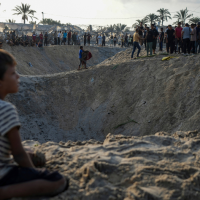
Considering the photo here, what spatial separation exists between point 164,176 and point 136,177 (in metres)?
0.34

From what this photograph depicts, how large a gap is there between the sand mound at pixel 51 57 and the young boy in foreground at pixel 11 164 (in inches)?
687

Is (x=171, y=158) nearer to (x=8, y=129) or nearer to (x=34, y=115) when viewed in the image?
(x=8, y=129)

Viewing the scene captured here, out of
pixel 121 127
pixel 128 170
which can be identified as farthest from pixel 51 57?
pixel 128 170

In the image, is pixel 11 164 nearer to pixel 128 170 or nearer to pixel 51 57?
pixel 128 170

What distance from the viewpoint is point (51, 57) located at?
79.7ft

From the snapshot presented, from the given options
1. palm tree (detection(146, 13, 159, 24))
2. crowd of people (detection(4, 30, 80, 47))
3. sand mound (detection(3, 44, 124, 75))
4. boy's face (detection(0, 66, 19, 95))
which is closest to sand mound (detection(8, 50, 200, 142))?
boy's face (detection(0, 66, 19, 95))

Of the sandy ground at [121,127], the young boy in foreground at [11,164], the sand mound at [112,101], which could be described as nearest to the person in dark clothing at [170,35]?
the sandy ground at [121,127]

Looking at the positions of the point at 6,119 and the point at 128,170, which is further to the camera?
the point at 128,170

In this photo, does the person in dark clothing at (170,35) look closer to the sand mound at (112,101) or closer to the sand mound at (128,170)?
the sand mound at (112,101)

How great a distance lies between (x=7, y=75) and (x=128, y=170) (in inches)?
65.7

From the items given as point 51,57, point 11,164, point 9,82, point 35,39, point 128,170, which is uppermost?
point 35,39

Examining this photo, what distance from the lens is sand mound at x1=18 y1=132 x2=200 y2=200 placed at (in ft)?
7.28

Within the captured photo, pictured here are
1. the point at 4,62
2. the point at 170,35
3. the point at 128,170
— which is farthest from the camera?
the point at 170,35

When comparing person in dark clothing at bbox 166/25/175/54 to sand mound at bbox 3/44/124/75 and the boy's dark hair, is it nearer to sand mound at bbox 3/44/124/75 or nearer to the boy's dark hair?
the boy's dark hair
